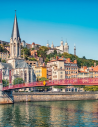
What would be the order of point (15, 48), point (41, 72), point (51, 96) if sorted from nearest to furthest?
point (51, 96), point (15, 48), point (41, 72)

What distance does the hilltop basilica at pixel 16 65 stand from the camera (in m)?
79.1

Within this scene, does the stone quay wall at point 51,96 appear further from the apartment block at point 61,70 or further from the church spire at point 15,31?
the church spire at point 15,31

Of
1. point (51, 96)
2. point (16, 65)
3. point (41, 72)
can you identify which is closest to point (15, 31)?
point (16, 65)

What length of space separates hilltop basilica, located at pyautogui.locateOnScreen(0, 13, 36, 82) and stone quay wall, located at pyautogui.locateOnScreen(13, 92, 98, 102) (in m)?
19.6

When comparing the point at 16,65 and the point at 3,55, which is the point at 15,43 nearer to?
the point at 16,65

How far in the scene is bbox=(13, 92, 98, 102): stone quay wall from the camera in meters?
57.4

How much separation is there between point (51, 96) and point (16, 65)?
27647mm

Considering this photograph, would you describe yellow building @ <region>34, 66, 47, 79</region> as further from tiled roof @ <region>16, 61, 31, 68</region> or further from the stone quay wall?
the stone quay wall

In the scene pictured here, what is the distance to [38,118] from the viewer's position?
34.4 m

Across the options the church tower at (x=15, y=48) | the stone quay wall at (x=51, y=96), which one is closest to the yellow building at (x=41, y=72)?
the church tower at (x=15, y=48)

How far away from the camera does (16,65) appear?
84.1 m

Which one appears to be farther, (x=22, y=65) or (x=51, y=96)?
(x=22, y=65)

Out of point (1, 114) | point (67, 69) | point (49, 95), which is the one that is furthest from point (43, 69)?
point (1, 114)

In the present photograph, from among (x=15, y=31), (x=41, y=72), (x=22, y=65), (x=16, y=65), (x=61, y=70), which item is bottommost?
(x=41, y=72)
